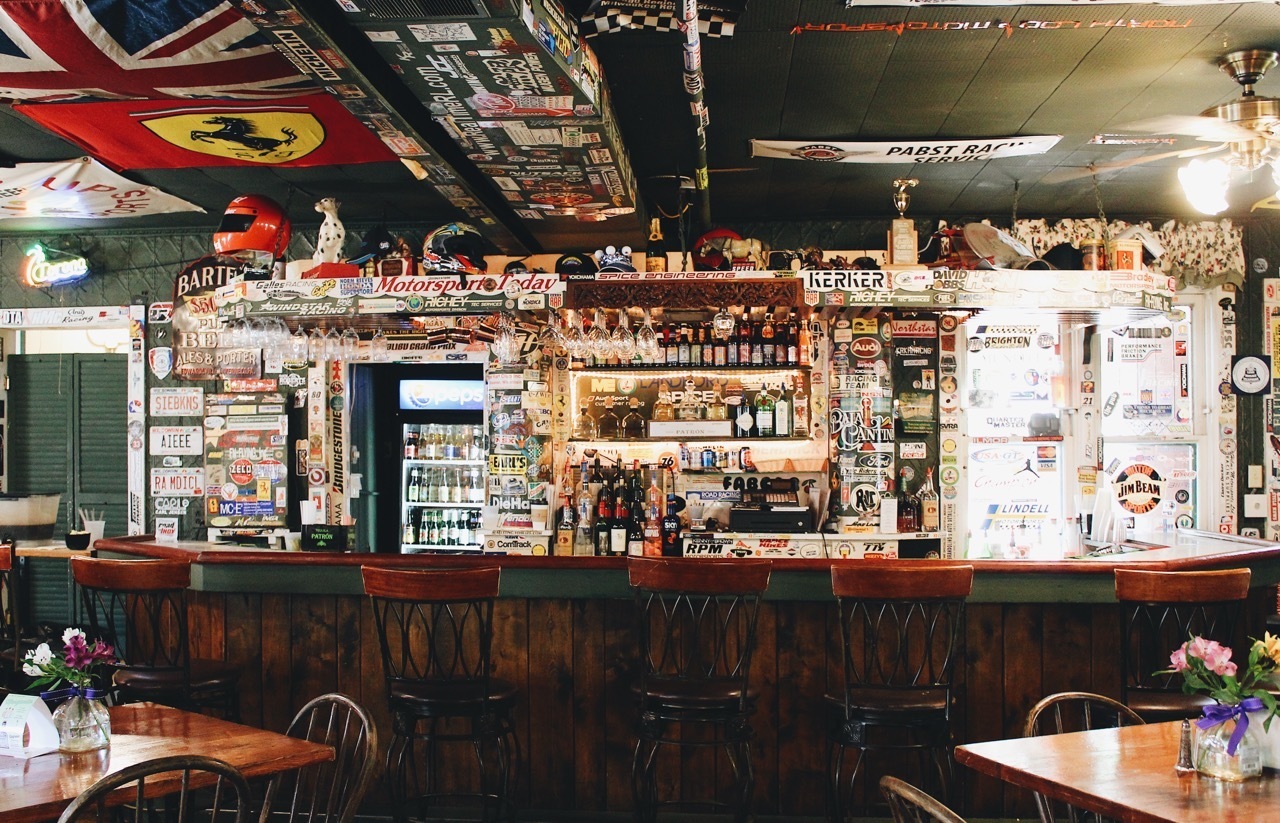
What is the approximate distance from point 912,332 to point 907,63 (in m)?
3.05

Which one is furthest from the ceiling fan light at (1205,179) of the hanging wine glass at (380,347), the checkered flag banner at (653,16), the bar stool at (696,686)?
the hanging wine glass at (380,347)

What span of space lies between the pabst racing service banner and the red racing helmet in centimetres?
270

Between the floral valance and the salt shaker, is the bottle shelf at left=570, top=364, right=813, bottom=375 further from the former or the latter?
the salt shaker

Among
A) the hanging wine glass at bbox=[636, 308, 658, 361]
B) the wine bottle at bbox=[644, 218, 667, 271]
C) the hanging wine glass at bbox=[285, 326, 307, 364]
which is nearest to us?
the hanging wine glass at bbox=[636, 308, 658, 361]

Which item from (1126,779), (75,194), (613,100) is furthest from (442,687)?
(75,194)

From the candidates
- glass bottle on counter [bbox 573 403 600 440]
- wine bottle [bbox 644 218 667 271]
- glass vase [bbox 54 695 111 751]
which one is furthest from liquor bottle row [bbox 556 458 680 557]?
glass vase [bbox 54 695 111 751]

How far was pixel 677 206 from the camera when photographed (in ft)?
21.7

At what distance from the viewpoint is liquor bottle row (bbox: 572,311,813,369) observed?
6.86 meters

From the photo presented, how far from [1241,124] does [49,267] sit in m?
8.10

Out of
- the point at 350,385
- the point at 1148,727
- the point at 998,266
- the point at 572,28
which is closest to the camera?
the point at 1148,727

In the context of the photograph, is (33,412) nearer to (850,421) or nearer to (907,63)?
(850,421)

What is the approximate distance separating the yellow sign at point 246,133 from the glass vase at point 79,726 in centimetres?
302

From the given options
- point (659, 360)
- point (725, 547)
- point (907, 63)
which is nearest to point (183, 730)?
point (907, 63)

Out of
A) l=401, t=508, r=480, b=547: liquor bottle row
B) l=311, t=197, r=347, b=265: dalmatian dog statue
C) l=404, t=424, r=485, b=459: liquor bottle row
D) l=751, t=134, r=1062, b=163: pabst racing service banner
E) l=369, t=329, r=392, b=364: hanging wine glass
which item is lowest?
l=401, t=508, r=480, b=547: liquor bottle row
